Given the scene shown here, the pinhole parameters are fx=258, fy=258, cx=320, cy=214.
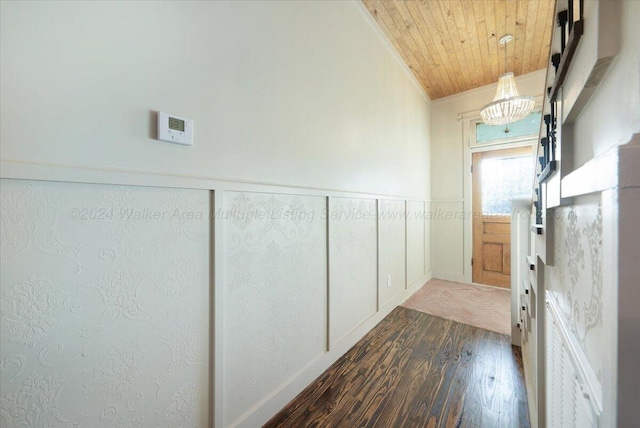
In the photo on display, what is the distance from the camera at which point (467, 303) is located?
3012 millimetres

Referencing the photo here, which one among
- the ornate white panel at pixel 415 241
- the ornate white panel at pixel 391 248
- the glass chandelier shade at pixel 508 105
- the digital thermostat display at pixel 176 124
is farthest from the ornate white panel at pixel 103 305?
the glass chandelier shade at pixel 508 105

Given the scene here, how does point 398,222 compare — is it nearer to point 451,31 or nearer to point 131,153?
point 451,31

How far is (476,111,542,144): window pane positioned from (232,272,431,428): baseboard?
2.91 meters

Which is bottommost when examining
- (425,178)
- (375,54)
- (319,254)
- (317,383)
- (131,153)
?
(317,383)

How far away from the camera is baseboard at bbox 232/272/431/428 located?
4.32 feet

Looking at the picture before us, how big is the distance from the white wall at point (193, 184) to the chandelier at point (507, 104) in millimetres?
1639

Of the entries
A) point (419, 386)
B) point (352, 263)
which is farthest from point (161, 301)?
point (419, 386)

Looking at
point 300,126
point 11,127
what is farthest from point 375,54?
point 11,127

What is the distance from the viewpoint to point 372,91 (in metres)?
2.42

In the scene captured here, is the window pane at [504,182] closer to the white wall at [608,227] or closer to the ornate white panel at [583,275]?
the ornate white panel at [583,275]

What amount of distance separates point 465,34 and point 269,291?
3.03 meters

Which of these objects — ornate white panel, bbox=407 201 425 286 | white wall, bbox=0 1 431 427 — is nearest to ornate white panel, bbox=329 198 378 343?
white wall, bbox=0 1 431 427

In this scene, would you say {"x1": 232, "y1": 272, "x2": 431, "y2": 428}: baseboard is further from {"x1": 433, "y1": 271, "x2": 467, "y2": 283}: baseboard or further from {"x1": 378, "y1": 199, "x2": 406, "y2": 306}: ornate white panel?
{"x1": 433, "y1": 271, "x2": 467, "y2": 283}: baseboard

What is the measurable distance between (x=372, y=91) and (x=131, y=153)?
6.99ft
